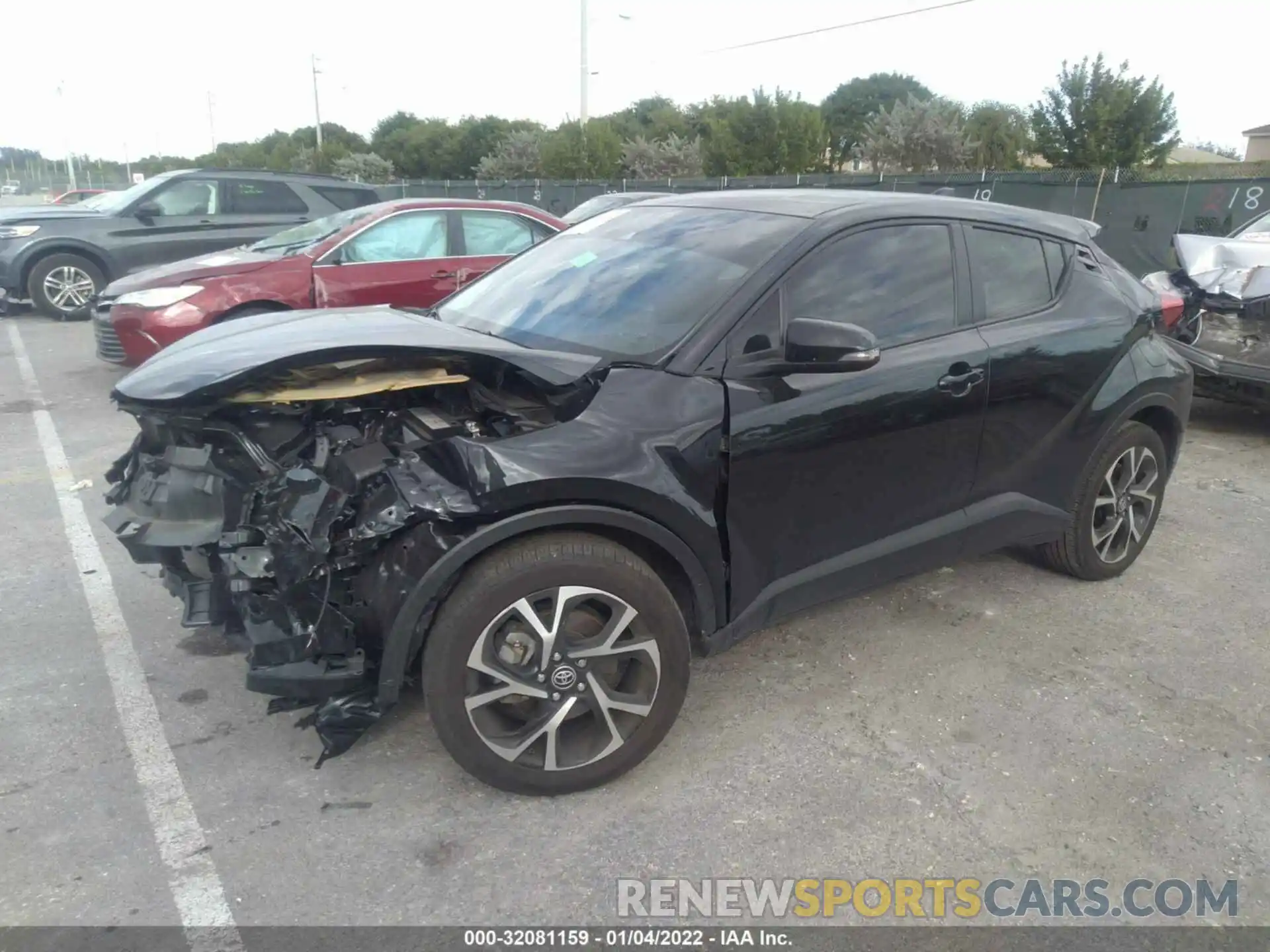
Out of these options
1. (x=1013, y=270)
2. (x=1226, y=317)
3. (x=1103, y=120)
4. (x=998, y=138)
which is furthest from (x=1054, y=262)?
(x=998, y=138)

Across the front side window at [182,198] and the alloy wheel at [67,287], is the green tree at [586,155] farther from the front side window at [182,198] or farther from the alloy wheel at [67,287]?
the alloy wheel at [67,287]

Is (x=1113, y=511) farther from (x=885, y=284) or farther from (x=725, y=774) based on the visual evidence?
(x=725, y=774)

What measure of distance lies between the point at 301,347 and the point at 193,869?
1.51 metres

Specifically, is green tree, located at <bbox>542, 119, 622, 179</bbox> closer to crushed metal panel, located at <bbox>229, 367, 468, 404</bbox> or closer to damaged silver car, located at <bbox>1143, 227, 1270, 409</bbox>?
damaged silver car, located at <bbox>1143, 227, 1270, 409</bbox>

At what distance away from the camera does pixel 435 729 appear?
276 cm

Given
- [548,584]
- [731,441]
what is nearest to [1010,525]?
[731,441]

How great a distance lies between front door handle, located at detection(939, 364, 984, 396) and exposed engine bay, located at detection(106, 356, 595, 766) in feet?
4.55

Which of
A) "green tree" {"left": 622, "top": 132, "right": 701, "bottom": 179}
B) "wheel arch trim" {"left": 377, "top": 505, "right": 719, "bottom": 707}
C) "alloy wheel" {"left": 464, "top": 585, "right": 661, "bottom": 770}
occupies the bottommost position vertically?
"alloy wheel" {"left": 464, "top": 585, "right": 661, "bottom": 770}

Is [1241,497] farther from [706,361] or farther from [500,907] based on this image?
[500,907]

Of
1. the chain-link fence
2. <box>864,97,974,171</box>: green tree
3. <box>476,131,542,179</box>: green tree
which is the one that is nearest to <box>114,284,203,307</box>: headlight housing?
the chain-link fence

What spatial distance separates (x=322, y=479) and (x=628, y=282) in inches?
52.6

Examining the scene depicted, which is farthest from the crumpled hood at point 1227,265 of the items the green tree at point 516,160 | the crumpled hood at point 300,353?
the green tree at point 516,160

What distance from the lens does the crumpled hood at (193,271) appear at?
7406 mm

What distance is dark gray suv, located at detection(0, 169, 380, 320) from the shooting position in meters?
11.1
